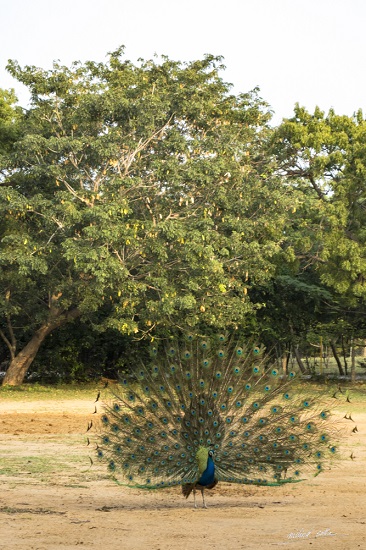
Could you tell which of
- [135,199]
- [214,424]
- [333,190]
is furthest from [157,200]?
[214,424]

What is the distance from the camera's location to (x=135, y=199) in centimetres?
2627

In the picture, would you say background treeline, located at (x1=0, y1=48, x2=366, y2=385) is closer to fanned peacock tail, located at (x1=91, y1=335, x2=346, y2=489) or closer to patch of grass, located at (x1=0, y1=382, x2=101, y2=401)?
patch of grass, located at (x1=0, y1=382, x2=101, y2=401)

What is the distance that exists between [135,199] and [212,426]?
56.9 feet

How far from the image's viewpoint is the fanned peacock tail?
930 cm

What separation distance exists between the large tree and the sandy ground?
477 inches

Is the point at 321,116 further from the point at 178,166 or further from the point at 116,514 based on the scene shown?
the point at 116,514

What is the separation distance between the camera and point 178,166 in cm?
2547

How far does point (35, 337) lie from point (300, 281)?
1044 centimetres

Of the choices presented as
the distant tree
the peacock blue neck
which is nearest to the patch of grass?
the distant tree

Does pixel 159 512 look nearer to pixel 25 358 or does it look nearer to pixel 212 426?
pixel 212 426

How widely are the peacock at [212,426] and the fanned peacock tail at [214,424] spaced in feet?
0.03

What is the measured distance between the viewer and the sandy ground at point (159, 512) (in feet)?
24.9

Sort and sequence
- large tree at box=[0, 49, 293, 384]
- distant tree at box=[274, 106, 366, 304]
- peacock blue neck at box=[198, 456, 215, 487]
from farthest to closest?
distant tree at box=[274, 106, 366, 304] < large tree at box=[0, 49, 293, 384] < peacock blue neck at box=[198, 456, 215, 487]

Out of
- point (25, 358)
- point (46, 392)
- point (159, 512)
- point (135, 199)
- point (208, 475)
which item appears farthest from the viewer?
point (25, 358)
